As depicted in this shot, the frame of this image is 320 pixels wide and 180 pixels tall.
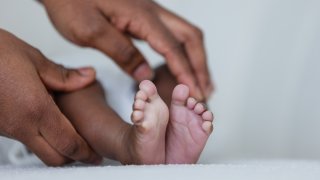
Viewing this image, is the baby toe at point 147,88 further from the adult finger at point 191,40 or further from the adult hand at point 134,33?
the adult finger at point 191,40

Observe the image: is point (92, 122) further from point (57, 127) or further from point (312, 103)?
→ point (312, 103)

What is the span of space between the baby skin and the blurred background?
0.50 m

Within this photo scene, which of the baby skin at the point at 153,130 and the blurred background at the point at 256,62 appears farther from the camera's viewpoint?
the blurred background at the point at 256,62

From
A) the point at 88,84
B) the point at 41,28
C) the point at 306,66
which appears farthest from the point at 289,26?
the point at 88,84

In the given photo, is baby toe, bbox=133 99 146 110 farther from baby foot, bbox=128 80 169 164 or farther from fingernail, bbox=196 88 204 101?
fingernail, bbox=196 88 204 101

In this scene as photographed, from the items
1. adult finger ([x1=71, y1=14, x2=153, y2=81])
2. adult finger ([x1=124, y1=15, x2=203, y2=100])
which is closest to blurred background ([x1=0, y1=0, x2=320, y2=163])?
adult finger ([x1=124, y1=15, x2=203, y2=100])

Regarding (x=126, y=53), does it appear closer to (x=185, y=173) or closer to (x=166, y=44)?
(x=166, y=44)

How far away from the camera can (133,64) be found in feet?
3.78

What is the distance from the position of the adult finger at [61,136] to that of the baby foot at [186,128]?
0.14 meters

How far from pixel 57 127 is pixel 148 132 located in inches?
5.9

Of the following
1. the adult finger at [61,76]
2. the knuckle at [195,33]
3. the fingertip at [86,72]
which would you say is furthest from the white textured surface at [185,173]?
the knuckle at [195,33]

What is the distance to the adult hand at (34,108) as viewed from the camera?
0.81 meters

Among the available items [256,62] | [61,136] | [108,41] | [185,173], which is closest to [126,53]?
[108,41]

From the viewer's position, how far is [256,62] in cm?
179
